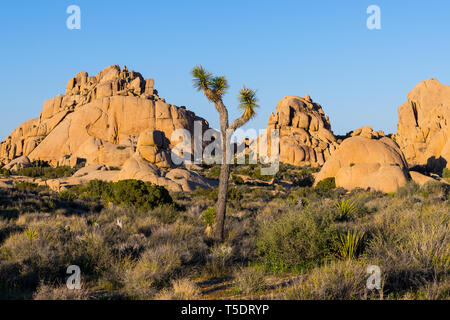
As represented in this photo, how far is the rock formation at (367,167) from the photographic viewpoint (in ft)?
87.7

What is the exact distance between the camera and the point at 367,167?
29.6 meters

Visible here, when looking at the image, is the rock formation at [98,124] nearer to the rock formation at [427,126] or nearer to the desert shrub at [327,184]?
the desert shrub at [327,184]

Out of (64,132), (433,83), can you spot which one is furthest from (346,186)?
(433,83)

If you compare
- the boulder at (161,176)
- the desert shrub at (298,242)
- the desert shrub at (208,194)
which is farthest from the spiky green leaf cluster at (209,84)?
the boulder at (161,176)

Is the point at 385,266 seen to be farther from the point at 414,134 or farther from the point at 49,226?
the point at 414,134

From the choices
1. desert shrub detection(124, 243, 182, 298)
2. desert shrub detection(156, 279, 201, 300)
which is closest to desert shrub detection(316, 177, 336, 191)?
desert shrub detection(124, 243, 182, 298)

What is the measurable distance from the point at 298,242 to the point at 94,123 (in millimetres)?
60314

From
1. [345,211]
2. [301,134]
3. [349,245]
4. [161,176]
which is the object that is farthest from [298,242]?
[301,134]

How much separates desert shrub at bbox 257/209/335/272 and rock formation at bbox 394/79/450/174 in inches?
1771

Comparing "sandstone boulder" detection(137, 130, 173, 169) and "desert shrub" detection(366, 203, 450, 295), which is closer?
"desert shrub" detection(366, 203, 450, 295)

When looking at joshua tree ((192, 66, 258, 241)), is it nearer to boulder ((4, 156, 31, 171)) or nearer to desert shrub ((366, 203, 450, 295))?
desert shrub ((366, 203, 450, 295))

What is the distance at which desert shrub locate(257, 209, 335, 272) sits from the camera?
835 cm

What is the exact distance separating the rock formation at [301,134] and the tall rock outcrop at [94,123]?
18003 mm

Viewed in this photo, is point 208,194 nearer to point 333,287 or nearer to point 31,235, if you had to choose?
point 31,235
